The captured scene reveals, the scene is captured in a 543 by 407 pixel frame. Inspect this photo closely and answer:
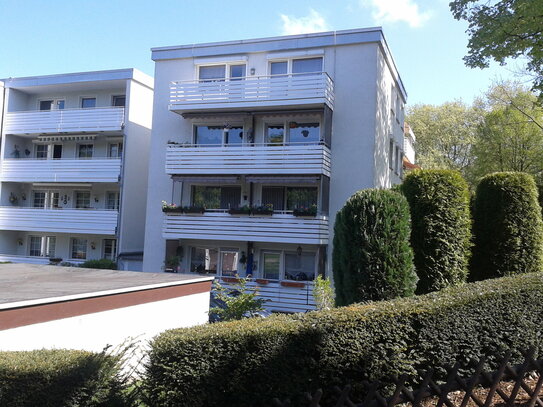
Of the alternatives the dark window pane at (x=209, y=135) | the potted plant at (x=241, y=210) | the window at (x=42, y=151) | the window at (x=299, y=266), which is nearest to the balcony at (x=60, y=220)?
the window at (x=42, y=151)

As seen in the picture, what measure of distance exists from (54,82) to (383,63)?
57.5 feet

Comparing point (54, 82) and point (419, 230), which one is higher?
point (54, 82)

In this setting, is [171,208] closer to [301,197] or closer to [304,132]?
[301,197]

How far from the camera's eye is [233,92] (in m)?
19.4

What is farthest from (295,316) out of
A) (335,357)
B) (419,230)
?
(419,230)

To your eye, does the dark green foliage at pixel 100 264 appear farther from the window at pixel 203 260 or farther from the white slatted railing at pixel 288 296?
the white slatted railing at pixel 288 296

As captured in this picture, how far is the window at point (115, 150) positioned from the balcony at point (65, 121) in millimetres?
1574

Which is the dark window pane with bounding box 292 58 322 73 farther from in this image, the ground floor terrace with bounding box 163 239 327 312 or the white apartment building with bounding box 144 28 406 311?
the ground floor terrace with bounding box 163 239 327 312

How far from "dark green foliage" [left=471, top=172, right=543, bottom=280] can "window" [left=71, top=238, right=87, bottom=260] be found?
20.4 metres

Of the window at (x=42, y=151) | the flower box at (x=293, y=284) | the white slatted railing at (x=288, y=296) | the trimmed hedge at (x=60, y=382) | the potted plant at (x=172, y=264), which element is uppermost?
the window at (x=42, y=151)

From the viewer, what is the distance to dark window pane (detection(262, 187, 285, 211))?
19891mm

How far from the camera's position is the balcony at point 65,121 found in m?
22.4

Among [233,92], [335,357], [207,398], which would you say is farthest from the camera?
[233,92]

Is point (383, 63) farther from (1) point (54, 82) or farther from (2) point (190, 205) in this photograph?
(1) point (54, 82)
